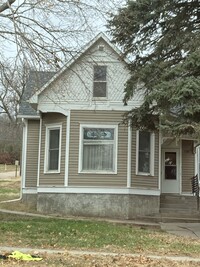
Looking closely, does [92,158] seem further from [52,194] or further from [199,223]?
[199,223]

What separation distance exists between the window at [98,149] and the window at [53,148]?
1097 millimetres

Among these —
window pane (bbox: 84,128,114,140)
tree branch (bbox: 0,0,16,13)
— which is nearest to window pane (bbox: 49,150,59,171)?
window pane (bbox: 84,128,114,140)

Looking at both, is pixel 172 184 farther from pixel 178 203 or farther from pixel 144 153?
pixel 144 153

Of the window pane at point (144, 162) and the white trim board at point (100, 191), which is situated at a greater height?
the window pane at point (144, 162)

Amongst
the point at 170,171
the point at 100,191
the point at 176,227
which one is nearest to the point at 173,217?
the point at 176,227

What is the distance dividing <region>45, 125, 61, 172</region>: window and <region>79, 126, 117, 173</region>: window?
1.10 metres

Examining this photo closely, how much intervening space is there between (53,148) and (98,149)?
6.60 ft

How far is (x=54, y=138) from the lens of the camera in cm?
1925

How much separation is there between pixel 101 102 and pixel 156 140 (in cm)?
278

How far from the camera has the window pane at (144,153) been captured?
18766 millimetres

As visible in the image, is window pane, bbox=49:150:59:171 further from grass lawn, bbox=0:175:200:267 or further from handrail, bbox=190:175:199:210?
handrail, bbox=190:175:199:210

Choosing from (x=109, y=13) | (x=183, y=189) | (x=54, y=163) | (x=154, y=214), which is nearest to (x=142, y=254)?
(x=109, y=13)

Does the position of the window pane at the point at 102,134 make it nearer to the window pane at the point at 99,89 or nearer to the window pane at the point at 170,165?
the window pane at the point at 99,89

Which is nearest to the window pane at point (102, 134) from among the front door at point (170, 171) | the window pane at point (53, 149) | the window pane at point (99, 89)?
the window pane at point (99, 89)
